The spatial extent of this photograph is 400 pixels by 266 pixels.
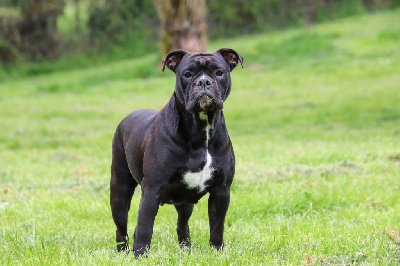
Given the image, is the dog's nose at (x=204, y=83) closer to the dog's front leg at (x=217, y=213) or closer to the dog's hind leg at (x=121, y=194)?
the dog's front leg at (x=217, y=213)

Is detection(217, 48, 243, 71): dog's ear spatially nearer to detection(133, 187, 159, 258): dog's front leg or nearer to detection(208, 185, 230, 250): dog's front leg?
detection(208, 185, 230, 250): dog's front leg

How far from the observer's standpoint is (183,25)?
20.7 m

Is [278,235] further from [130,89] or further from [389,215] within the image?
[130,89]

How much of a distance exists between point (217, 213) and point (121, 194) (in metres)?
1.03

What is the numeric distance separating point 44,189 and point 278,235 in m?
4.01

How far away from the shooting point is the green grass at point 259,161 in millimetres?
4676

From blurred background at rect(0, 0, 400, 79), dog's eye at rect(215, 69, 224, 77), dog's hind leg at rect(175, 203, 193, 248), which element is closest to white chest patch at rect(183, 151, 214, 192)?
dog's eye at rect(215, 69, 224, 77)

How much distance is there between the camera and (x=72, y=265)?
399 cm

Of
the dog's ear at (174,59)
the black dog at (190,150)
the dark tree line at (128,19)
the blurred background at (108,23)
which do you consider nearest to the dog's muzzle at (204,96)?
the black dog at (190,150)

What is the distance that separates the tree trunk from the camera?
2045 cm

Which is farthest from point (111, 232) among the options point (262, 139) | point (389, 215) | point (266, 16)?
point (266, 16)

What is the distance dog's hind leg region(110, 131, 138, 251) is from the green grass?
16cm

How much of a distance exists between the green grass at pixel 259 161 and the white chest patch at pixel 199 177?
0.52m

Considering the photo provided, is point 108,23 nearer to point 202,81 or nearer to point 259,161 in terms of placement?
point 259,161
